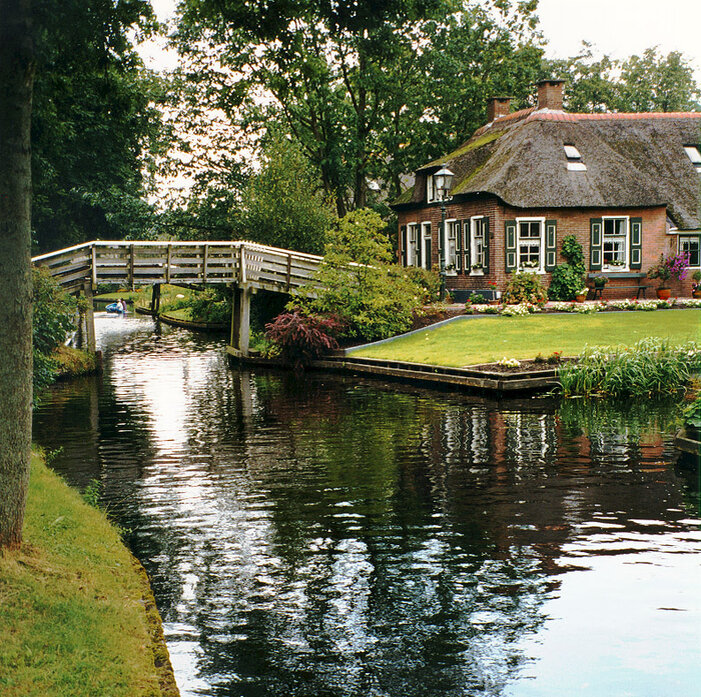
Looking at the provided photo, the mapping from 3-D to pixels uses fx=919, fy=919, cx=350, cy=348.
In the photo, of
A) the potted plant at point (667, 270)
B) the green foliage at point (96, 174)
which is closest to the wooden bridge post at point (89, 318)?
the green foliage at point (96, 174)

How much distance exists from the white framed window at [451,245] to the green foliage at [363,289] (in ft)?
31.4

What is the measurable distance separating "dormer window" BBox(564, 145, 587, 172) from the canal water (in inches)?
774

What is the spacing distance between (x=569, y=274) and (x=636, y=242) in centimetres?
314

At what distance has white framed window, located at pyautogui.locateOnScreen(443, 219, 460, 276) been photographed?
3728 cm

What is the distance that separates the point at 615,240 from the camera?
114 ft

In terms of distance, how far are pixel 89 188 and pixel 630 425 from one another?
32.9 metres

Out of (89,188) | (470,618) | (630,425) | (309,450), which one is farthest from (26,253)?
(89,188)

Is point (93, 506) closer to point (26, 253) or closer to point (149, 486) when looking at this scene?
point (149, 486)

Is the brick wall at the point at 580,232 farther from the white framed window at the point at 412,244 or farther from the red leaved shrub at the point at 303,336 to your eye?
the red leaved shrub at the point at 303,336

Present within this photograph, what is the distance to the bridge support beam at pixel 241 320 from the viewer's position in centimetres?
2852

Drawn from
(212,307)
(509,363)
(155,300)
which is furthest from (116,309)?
(509,363)

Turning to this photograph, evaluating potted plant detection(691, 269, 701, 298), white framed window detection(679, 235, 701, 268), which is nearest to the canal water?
potted plant detection(691, 269, 701, 298)

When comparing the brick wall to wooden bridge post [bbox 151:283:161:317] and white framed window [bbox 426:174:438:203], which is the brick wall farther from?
wooden bridge post [bbox 151:283:161:317]

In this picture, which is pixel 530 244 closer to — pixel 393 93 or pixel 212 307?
pixel 393 93
